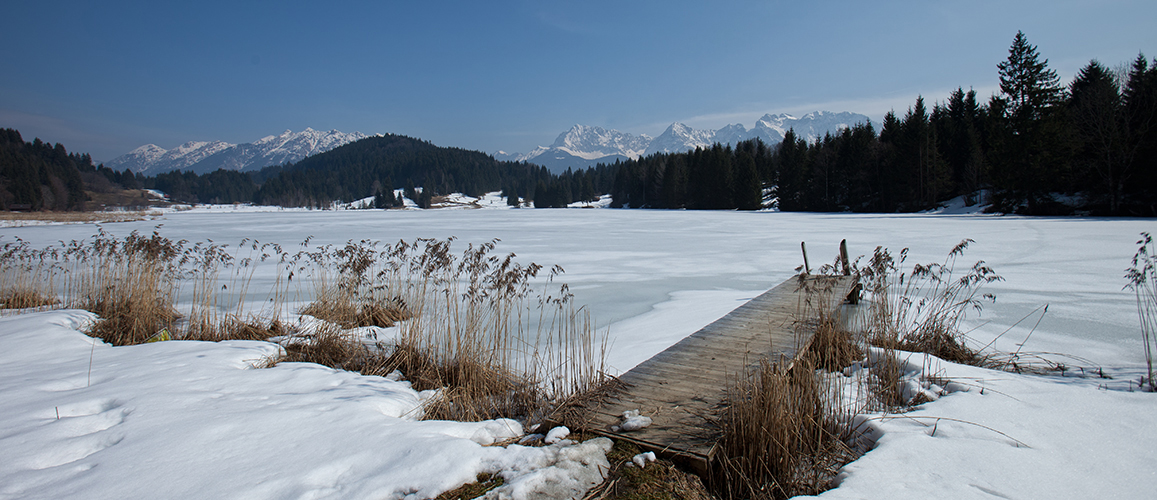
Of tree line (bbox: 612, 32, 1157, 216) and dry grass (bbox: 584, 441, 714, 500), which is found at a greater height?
tree line (bbox: 612, 32, 1157, 216)

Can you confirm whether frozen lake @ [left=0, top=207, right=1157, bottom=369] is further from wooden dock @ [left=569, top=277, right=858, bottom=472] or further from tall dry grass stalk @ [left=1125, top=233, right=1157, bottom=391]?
wooden dock @ [left=569, top=277, right=858, bottom=472]

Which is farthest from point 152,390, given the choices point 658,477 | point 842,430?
point 842,430

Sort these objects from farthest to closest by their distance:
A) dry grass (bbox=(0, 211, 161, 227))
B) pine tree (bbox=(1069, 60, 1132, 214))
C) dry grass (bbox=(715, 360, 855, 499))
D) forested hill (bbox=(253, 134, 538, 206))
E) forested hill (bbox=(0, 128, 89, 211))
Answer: forested hill (bbox=(253, 134, 538, 206))
forested hill (bbox=(0, 128, 89, 211))
dry grass (bbox=(0, 211, 161, 227))
pine tree (bbox=(1069, 60, 1132, 214))
dry grass (bbox=(715, 360, 855, 499))

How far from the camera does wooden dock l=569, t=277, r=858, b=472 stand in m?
2.73

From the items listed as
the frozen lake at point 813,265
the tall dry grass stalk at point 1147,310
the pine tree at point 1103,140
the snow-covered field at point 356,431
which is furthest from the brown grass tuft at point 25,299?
the pine tree at point 1103,140

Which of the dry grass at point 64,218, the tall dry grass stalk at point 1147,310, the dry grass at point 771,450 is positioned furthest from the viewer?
the dry grass at point 64,218

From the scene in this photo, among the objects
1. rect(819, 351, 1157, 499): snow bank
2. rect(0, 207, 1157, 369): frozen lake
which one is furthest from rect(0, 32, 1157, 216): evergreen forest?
rect(819, 351, 1157, 499): snow bank

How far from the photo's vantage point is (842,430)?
3.01 m

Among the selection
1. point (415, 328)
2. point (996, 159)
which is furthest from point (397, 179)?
point (415, 328)

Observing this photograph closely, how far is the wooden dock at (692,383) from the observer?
8.96 feet

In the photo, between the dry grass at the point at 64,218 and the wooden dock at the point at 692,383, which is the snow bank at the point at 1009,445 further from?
the dry grass at the point at 64,218

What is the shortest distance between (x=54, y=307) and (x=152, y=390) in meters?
5.65

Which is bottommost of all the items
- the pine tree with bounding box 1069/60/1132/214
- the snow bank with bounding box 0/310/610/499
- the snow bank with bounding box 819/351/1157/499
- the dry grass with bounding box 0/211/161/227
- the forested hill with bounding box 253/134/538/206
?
the snow bank with bounding box 819/351/1157/499

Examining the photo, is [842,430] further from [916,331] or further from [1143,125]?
[1143,125]
